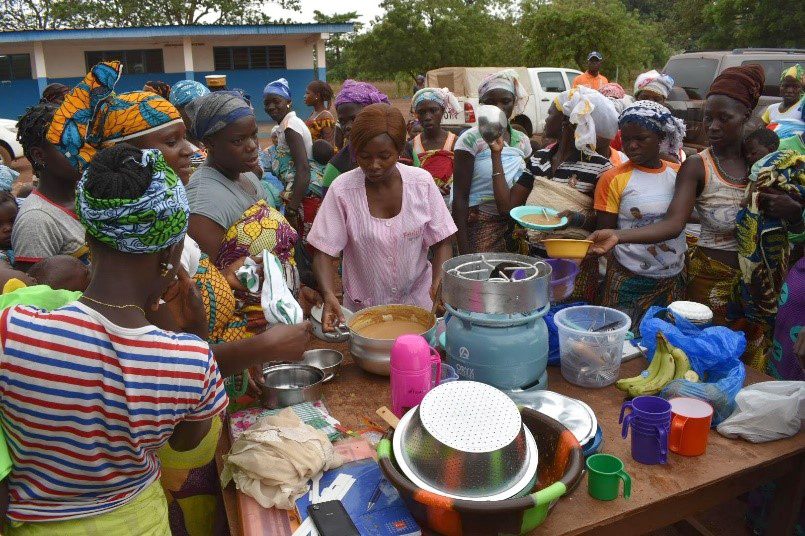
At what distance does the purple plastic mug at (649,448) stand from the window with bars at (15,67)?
2311 cm

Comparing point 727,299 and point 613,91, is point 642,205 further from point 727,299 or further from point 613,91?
point 613,91

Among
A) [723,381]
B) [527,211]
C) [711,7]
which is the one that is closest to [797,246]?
[723,381]

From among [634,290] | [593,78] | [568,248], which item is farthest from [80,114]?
[593,78]

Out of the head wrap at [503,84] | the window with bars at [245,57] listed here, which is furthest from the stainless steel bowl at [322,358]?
the window with bars at [245,57]

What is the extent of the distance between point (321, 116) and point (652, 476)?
5034 millimetres

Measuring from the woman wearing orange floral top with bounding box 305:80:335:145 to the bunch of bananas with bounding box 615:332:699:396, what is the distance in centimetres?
419

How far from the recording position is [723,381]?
221 cm

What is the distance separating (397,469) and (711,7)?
23624 mm

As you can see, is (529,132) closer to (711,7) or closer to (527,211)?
(711,7)

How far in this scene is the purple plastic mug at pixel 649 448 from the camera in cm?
191

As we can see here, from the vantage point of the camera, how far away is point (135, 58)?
68.1 ft

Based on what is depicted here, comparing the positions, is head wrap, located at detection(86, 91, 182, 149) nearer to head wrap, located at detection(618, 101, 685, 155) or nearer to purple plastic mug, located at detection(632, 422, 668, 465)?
purple plastic mug, located at detection(632, 422, 668, 465)

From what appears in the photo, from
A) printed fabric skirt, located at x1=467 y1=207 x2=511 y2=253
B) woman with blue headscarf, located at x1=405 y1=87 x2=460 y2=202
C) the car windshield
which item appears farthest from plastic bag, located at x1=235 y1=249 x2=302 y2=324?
the car windshield

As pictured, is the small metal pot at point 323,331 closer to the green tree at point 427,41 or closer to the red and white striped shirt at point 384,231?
the red and white striped shirt at point 384,231
